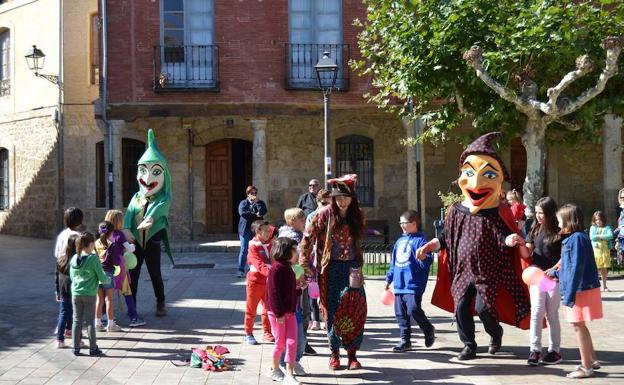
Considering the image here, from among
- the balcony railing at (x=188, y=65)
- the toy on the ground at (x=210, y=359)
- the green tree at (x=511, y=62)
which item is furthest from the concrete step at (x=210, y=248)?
the toy on the ground at (x=210, y=359)

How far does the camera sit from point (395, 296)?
8344 mm

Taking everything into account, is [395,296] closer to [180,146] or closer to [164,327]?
[164,327]

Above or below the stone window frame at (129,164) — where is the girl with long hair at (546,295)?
below

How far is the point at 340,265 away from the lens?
7520mm

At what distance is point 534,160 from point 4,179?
1834 centimetres

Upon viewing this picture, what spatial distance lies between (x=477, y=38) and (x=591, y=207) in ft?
32.1

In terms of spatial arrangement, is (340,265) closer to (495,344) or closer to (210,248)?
(495,344)

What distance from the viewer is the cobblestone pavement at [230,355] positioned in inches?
283

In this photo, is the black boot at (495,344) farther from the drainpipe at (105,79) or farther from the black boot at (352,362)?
the drainpipe at (105,79)

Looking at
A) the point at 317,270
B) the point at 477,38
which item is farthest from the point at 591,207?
the point at 317,270

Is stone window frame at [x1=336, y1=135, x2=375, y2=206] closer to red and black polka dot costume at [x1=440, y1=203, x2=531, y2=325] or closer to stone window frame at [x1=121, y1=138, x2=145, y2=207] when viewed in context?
stone window frame at [x1=121, y1=138, x2=145, y2=207]

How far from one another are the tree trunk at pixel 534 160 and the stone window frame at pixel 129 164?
1149 cm

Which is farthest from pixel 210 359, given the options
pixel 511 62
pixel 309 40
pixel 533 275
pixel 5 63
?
pixel 5 63

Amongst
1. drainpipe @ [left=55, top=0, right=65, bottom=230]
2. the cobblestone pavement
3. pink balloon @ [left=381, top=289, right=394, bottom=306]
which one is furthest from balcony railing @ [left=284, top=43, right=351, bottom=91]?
pink balloon @ [left=381, top=289, right=394, bottom=306]
